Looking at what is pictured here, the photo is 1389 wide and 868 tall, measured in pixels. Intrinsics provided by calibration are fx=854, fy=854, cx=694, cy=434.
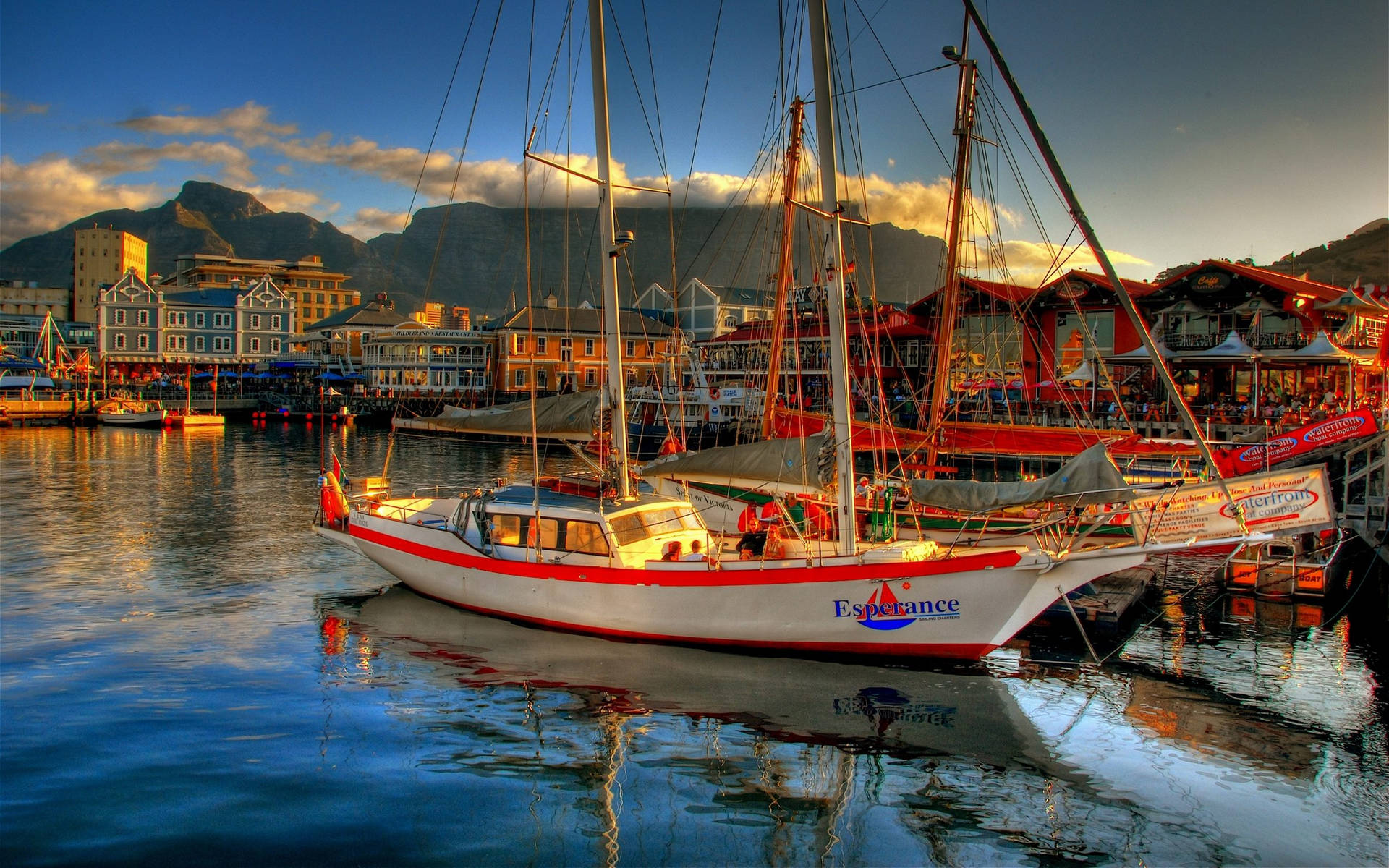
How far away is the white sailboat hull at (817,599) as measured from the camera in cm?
1419

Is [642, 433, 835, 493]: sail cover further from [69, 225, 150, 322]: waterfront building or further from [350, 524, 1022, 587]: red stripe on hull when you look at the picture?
[69, 225, 150, 322]: waterfront building

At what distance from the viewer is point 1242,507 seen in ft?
46.1

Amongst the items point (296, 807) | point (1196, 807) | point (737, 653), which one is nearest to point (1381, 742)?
point (1196, 807)

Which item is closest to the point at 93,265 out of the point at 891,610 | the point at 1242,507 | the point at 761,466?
the point at 761,466

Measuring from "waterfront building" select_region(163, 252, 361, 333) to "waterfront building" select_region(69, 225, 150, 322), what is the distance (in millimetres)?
24101

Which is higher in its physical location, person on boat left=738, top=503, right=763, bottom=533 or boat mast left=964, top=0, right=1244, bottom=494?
boat mast left=964, top=0, right=1244, bottom=494

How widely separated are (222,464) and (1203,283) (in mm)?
57593

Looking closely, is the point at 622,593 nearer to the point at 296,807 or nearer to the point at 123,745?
the point at 296,807

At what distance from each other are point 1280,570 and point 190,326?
11773 cm

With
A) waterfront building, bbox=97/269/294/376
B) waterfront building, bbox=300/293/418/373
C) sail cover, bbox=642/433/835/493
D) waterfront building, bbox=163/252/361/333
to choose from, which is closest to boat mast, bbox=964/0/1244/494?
sail cover, bbox=642/433/835/493

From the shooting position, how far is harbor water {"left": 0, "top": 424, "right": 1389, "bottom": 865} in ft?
31.9

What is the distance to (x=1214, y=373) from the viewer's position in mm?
50812

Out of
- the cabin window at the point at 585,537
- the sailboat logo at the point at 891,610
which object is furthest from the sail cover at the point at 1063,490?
the cabin window at the point at 585,537

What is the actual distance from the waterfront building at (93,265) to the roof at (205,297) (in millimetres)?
92641
